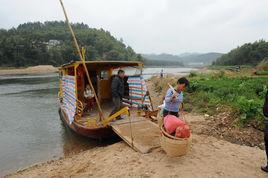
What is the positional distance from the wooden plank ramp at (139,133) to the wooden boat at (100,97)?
0.47 meters

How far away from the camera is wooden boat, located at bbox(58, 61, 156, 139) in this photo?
1011 cm

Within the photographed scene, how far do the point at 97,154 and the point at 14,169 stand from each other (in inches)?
126

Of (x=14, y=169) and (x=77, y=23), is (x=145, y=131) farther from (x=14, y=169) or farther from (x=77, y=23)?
(x=77, y=23)

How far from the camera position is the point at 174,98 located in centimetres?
677

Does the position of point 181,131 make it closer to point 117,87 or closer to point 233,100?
point 117,87

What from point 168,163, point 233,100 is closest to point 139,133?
point 168,163

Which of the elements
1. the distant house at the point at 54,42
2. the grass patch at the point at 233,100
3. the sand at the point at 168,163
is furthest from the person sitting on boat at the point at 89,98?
the distant house at the point at 54,42

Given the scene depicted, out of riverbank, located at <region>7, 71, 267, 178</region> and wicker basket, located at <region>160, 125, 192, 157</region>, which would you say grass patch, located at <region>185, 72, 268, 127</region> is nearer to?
riverbank, located at <region>7, 71, 267, 178</region>

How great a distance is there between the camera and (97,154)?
827cm

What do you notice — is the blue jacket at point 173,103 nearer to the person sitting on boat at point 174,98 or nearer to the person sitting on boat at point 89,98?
the person sitting on boat at point 174,98

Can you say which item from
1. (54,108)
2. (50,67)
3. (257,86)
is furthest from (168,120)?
(50,67)

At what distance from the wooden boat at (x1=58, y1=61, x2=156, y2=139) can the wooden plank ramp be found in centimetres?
47

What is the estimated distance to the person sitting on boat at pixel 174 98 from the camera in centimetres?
663

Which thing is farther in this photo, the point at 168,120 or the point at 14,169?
→ the point at 14,169
